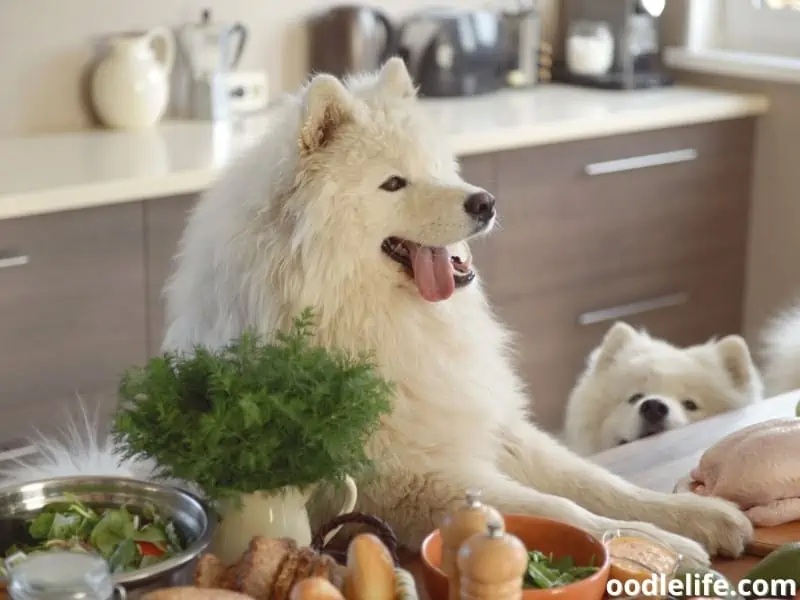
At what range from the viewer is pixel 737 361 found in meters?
2.49

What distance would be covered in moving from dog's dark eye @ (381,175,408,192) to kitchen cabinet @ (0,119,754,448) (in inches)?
41.7

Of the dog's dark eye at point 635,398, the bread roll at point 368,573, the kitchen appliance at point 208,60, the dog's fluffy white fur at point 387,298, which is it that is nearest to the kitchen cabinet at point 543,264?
the kitchen appliance at point 208,60

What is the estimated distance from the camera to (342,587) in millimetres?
1078

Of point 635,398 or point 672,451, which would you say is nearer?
point 672,451

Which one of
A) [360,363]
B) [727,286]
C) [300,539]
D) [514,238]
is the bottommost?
[727,286]

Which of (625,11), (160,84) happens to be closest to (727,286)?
(625,11)

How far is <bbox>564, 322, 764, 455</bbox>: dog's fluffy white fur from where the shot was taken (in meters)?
2.46

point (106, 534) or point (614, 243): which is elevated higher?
point (106, 534)

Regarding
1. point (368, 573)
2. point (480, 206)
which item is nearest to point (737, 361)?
point (480, 206)

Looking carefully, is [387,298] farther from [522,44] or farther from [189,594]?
[522,44]

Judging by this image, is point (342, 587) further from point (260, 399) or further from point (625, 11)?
point (625, 11)

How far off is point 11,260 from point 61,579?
1.66 m

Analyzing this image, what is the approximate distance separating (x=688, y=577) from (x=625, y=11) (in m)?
2.89

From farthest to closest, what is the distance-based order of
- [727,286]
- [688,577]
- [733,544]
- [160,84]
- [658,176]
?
[727,286], [658,176], [160,84], [733,544], [688,577]
